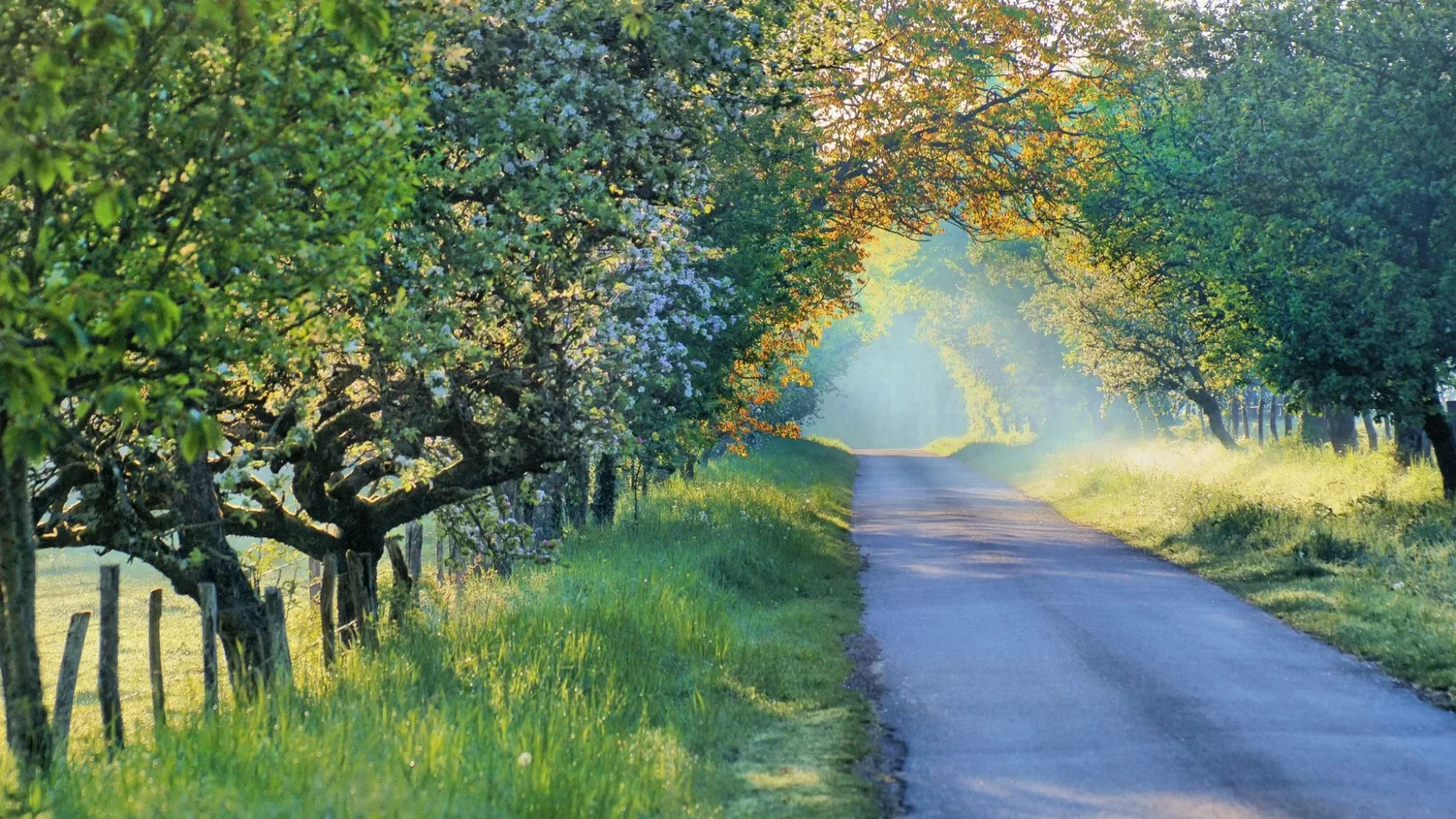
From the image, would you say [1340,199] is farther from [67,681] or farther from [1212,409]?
[1212,409]

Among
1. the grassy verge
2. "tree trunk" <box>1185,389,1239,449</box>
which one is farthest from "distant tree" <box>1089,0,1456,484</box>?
"tree trunk" <box>1185,389,1239,449</box>

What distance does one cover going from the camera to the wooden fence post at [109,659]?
10375 millimetres

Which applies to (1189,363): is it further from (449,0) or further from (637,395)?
(449,0)

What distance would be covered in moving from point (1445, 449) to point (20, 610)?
20031mm

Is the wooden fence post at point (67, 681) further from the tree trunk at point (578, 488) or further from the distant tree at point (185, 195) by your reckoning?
the tree trunk at point (578, 488)

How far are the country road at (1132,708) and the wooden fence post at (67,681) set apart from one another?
547 centimetres

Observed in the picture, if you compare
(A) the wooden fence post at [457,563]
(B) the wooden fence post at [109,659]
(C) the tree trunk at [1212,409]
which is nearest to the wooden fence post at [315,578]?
(A) the wooden fence post at [457,563]

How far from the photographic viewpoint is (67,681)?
31.8 ft

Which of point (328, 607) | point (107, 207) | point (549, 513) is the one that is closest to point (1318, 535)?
point (549, 513)

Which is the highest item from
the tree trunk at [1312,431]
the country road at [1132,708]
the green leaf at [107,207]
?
the green leaf at [107,207]

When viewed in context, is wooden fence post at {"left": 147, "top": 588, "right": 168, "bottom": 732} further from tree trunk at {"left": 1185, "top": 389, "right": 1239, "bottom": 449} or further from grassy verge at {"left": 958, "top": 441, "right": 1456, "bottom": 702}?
tree trunk at {"left": 1185, "top": 389, "right": 1239, "bottom": 449}

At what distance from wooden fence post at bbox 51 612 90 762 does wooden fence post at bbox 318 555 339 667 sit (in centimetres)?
234

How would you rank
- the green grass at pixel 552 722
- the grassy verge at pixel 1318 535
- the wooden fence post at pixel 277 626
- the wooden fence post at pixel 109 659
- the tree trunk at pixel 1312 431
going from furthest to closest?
the tree trunk at pixel 1312 431, the grassy verge at pixel 1318 535, the wooden fence post at pixel 277 626, the wooden fence post at pixel 109 659, the green grass at pixel 552 722

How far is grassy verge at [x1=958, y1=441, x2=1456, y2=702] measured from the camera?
574 inches
